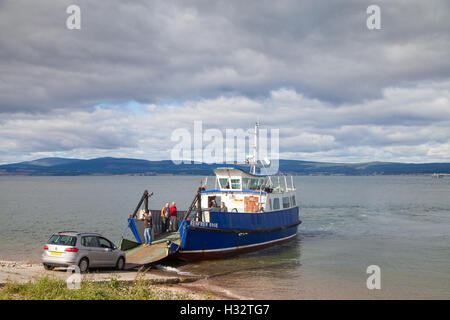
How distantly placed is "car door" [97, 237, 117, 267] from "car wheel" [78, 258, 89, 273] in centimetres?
78

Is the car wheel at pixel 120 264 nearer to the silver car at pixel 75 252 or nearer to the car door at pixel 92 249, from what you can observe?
the silver car at pixel 75 252

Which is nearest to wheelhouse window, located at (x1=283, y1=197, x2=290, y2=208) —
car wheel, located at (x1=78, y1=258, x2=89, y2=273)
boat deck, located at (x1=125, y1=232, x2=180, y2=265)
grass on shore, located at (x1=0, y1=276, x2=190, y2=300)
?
boat deck, located at (x1=125, y1=232, x2=180, y2=265)

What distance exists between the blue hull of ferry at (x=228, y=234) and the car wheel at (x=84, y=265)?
6.14 meters

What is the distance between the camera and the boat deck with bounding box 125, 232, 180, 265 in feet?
68.0

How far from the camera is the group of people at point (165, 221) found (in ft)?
74.8

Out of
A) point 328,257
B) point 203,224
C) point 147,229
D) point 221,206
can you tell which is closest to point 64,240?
point 147,229

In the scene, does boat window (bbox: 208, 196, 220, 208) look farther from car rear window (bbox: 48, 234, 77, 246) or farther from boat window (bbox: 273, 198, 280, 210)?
car rear window (bbox: 48, 234, 77, 246)

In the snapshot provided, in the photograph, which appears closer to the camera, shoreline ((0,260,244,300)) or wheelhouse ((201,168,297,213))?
shoreline ((0,260,244,300))

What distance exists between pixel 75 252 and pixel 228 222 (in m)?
10.3

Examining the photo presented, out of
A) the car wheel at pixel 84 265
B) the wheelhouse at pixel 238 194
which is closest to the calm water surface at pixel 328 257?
the wheelhouse at pixel 238 194

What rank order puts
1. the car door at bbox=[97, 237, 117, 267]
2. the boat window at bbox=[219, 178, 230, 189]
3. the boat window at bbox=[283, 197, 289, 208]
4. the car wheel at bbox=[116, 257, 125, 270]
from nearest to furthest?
the car door at bbox=[97, 237, 117, 267], the car wheel at bbox=[116, 257, 125, 270], the boat window at bbox=[219, 178, 230, 189], the boat window at bbox=[283, 197, 289, 208]
